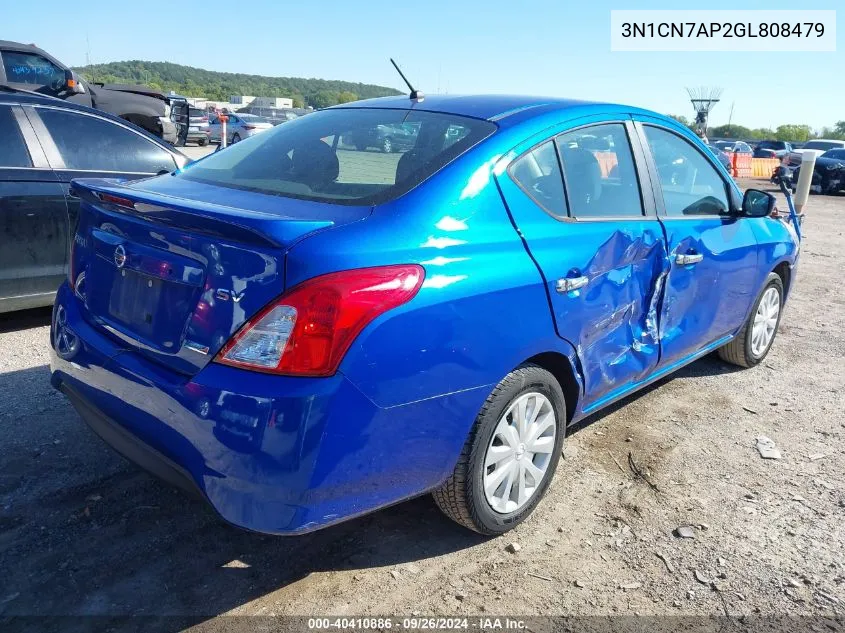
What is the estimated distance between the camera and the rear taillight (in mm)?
2010

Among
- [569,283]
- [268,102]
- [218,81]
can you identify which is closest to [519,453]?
[569,283]

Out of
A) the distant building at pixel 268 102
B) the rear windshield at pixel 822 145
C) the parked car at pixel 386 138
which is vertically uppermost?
the distant building at pixel 268 102

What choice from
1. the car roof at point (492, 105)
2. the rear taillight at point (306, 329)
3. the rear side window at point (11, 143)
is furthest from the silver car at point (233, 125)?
the rear taillight at point (306, 329)

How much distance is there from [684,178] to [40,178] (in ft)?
13.2

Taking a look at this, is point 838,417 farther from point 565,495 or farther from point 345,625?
point 345,625

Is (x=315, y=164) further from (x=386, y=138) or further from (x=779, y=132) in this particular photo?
(x=779, y=132)

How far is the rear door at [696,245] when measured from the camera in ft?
11.4

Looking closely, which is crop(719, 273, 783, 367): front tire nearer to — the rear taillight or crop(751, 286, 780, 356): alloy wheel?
crop(751, 286, 780, 356): alloy wheel

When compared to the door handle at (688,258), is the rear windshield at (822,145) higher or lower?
higher

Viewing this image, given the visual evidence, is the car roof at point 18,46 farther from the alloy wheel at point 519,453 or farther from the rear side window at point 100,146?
the alloy wheel at point 519,453

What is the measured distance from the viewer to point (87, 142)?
5.00 m

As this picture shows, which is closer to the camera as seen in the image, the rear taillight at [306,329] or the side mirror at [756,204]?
the rear taillight at [306,329]

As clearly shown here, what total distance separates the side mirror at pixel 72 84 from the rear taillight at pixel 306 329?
11838 millimetres

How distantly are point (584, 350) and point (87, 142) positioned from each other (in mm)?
3914
